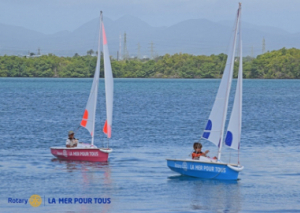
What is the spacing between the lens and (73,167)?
33688 millimetres

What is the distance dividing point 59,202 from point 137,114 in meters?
46.6

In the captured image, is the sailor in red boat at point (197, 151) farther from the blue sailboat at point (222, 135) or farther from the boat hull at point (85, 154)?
the boat hull at point (85, 154)

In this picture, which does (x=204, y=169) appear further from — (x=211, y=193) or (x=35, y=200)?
(x=35, y=200)

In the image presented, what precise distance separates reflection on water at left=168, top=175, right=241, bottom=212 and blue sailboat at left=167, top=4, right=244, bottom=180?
0.36 meters

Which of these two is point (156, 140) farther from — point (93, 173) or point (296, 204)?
point (296, 204)

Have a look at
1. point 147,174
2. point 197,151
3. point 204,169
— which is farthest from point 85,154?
point 204,169

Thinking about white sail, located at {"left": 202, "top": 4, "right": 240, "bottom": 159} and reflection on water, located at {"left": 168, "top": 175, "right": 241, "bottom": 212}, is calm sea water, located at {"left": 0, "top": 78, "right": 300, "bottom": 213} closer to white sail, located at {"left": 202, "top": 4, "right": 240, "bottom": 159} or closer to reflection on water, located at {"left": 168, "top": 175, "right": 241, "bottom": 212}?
reflection on water, located at {"left": 168, "top": 175, "right": 241, "bottom": 212}

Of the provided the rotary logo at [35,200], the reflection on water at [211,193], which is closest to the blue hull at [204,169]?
the reflection on water at [211,193]

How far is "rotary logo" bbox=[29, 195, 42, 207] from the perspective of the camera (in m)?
25.5

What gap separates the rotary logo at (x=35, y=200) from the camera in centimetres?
2548

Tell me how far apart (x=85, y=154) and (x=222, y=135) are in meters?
8.37

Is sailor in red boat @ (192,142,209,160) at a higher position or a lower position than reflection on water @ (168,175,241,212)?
higher

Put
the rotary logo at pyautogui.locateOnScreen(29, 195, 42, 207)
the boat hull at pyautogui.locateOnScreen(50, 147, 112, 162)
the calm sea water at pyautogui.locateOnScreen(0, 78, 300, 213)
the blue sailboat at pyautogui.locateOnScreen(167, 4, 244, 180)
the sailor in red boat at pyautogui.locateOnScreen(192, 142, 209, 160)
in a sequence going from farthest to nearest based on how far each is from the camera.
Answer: the boat hull at pyautogui.locateOnScreen(50, 147, 112, 162), the sailor in red boat at pyautogui.locateOnScreen(192, 142, 209, 160), the blue sailboat at pyautogui.locateOnScreen(167, 4, 244, 180), the calm sea water at pyautogui.locateOnScreen(0, 78, 300, 213), the rotary logo at pyautogui.locateOnScreen(29, 195, 42, 207)

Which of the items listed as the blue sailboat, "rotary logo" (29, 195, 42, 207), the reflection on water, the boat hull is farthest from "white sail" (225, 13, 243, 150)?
"rotary logo" (29, 195, 42, 207)
